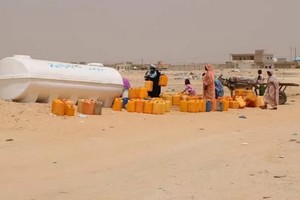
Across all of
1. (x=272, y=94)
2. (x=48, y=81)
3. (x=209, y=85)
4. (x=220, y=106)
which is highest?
(x=48, y=81)

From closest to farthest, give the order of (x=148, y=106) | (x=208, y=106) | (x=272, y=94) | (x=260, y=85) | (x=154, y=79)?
(x=148, y=106), (x=208, y=106), (x=154, y=79), (x=272, y=94), (x=260, y=85)

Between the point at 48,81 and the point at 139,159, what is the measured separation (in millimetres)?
7555

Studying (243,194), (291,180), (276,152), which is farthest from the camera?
(276,152)

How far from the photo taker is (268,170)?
6.86 m

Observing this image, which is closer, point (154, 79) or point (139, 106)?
point (139, 106)

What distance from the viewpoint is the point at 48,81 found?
14.7 metres

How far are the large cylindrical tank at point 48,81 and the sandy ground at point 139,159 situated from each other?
126cm

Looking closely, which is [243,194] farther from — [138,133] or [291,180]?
[138,133]

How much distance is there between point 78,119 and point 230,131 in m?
3.63

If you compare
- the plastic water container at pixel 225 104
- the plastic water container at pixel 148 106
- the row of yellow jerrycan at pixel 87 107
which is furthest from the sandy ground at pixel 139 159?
the plastic water container at pixel 225 104

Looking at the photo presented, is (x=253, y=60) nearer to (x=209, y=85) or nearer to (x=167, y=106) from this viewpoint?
(x=209, y=85)

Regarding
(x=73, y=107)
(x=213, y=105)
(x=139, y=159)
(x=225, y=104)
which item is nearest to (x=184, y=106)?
(x=213, y=105)

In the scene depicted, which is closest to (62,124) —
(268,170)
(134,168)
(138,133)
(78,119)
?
(78,119)

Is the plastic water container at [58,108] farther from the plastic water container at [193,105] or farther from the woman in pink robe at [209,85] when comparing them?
the woman in pink robe at [209,85]
